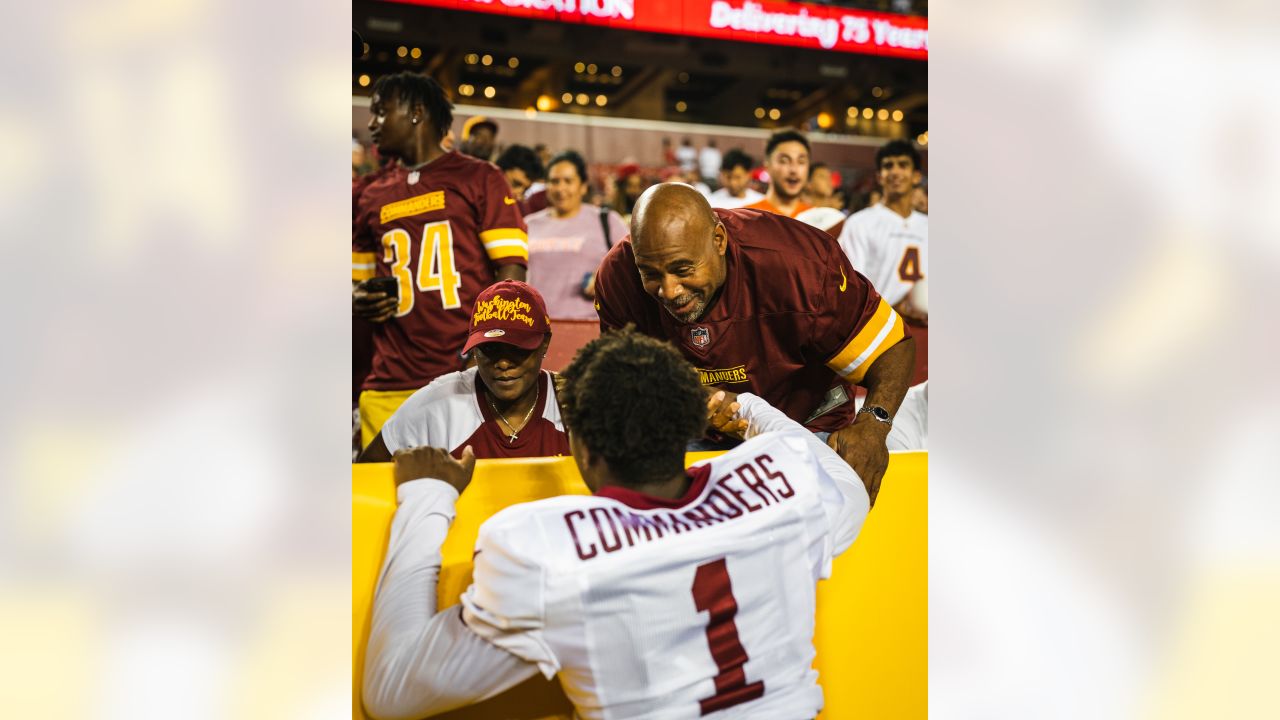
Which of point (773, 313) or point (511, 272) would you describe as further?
point (511, 272)

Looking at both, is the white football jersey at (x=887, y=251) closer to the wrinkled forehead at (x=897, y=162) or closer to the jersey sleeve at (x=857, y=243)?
the jersey sleeve at (x=857, y=243)

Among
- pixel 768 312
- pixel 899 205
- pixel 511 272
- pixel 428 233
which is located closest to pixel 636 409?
pixel 768 312

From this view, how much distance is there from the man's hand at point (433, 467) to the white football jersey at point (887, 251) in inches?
132

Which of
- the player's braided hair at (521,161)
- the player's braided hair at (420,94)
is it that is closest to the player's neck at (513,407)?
the player's braided hair at (420,94)

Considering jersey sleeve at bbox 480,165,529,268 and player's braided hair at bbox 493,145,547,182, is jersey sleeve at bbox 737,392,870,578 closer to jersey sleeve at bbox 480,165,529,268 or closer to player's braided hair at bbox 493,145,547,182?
jersey sleeve at bbox 480,165,529,268

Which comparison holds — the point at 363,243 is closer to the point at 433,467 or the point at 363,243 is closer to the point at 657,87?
the point at 433,467

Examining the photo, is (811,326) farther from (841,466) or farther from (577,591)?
(577,591)

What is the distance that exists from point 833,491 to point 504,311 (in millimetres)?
1042

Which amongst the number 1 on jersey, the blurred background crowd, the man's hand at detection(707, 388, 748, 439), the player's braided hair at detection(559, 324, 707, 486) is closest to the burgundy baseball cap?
the man's hand at detection(707, 388, 748, 439)

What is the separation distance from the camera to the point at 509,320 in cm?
232

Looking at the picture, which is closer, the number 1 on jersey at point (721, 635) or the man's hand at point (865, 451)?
the number 1 on jersey at point (721, 635)

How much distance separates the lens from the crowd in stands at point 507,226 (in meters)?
3.29
